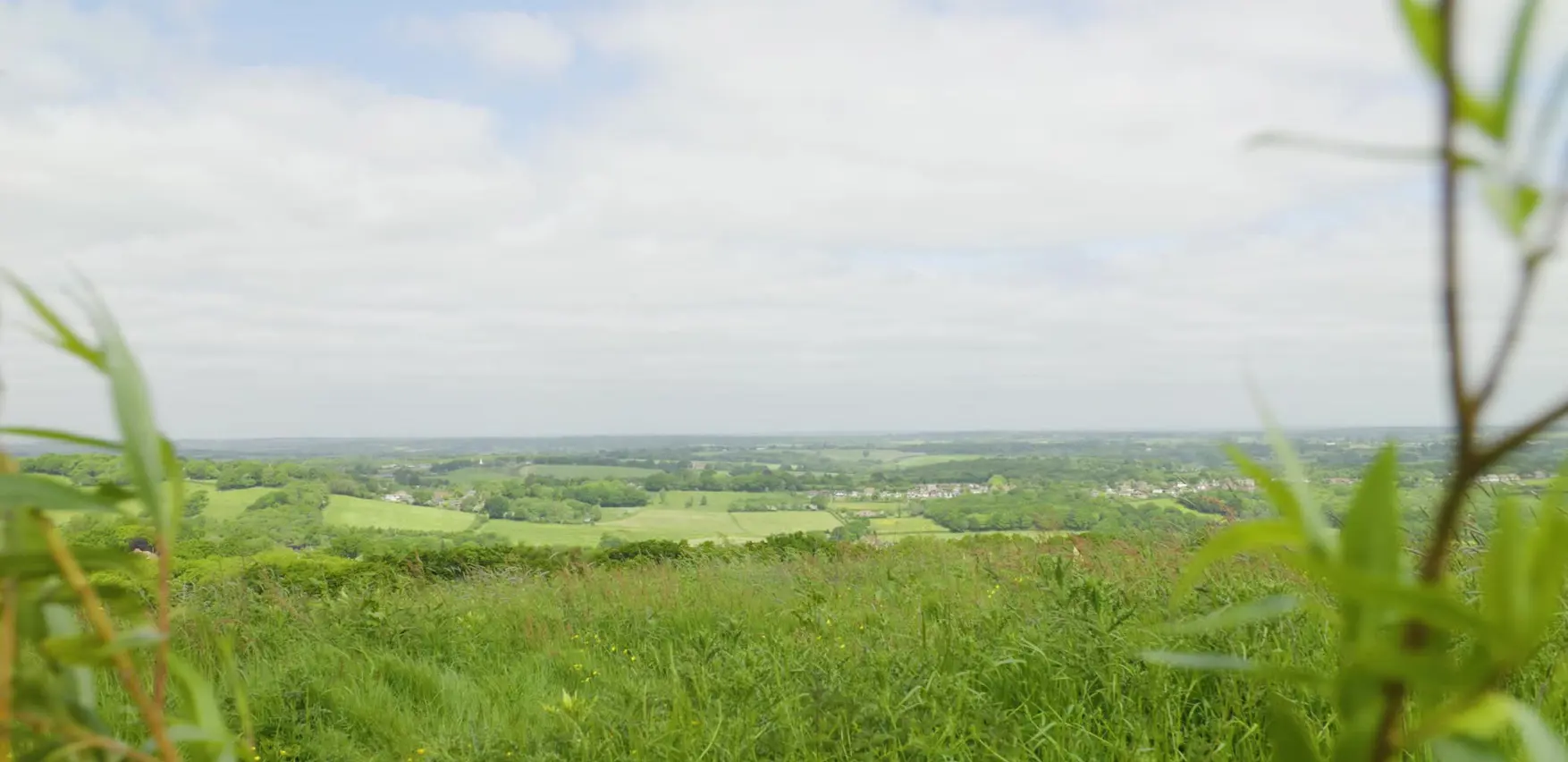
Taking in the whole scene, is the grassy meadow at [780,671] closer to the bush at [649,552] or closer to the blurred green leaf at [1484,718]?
the blurred green leaf at [1484,718]

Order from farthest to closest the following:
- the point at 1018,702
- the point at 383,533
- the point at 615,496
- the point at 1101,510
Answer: the point at 615,496
the point at 383,533
the point at 1101,510
the point at 1018,702

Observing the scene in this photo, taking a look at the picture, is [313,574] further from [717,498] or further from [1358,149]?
[717,498]

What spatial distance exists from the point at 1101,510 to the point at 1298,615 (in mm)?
8375

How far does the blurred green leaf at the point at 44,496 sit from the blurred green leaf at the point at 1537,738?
718 mm

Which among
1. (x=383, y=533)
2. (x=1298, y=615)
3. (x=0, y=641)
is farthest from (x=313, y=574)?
(x=0, y=641)

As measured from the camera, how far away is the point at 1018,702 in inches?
133

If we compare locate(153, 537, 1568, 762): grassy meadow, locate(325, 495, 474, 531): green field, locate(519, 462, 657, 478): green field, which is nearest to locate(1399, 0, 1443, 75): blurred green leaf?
locate(153, 537, 1568, 762): grassy meadow

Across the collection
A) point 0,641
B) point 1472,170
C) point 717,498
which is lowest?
point 717,498

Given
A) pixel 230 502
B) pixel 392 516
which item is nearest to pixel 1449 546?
pixel 230 502

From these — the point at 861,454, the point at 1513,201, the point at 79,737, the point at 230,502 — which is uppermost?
the point at 1513,201

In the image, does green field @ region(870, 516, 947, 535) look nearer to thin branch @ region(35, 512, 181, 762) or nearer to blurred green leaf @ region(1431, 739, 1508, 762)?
thin branch @ region(35, 512, 181, 762)

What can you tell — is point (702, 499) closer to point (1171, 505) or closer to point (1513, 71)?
point (1171, 505)

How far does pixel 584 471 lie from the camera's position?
121ft

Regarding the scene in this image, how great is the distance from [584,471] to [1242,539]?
37823 mm
